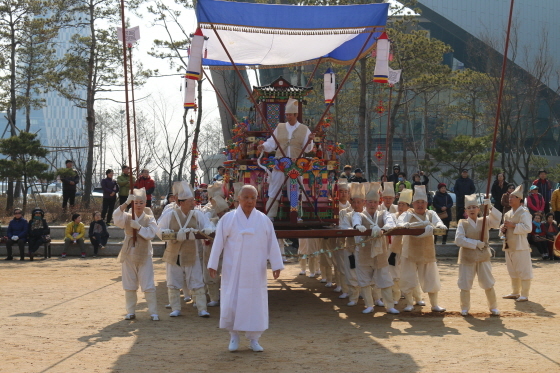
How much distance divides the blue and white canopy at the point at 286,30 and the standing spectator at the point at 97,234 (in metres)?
5.84

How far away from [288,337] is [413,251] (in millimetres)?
2503

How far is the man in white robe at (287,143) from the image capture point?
35.2 ft

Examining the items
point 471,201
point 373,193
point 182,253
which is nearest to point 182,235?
point 182,253

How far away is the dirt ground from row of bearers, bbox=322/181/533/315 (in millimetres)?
356

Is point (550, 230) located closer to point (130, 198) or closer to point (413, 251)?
point (413, 251)

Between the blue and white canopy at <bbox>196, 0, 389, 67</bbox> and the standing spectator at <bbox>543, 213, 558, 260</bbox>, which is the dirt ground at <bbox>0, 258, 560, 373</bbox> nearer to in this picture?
the blue and white canopy at <bbox>196, 0, 389, 67</bbox>

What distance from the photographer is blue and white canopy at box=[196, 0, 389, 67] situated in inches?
440

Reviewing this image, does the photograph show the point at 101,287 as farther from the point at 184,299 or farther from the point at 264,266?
the point at 264,266

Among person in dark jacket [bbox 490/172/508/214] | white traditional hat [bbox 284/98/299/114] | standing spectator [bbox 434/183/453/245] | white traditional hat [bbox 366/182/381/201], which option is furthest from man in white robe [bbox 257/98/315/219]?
person in dark jacket [bbox 490/172/508/214]

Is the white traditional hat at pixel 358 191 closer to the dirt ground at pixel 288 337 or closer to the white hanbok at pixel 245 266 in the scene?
the dirt ground at pixel 288 337

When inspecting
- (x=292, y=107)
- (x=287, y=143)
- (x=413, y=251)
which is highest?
(x=292, y=107)

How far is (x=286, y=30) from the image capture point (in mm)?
11930

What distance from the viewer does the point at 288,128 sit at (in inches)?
431

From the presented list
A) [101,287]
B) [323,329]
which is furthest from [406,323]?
[101,287]
